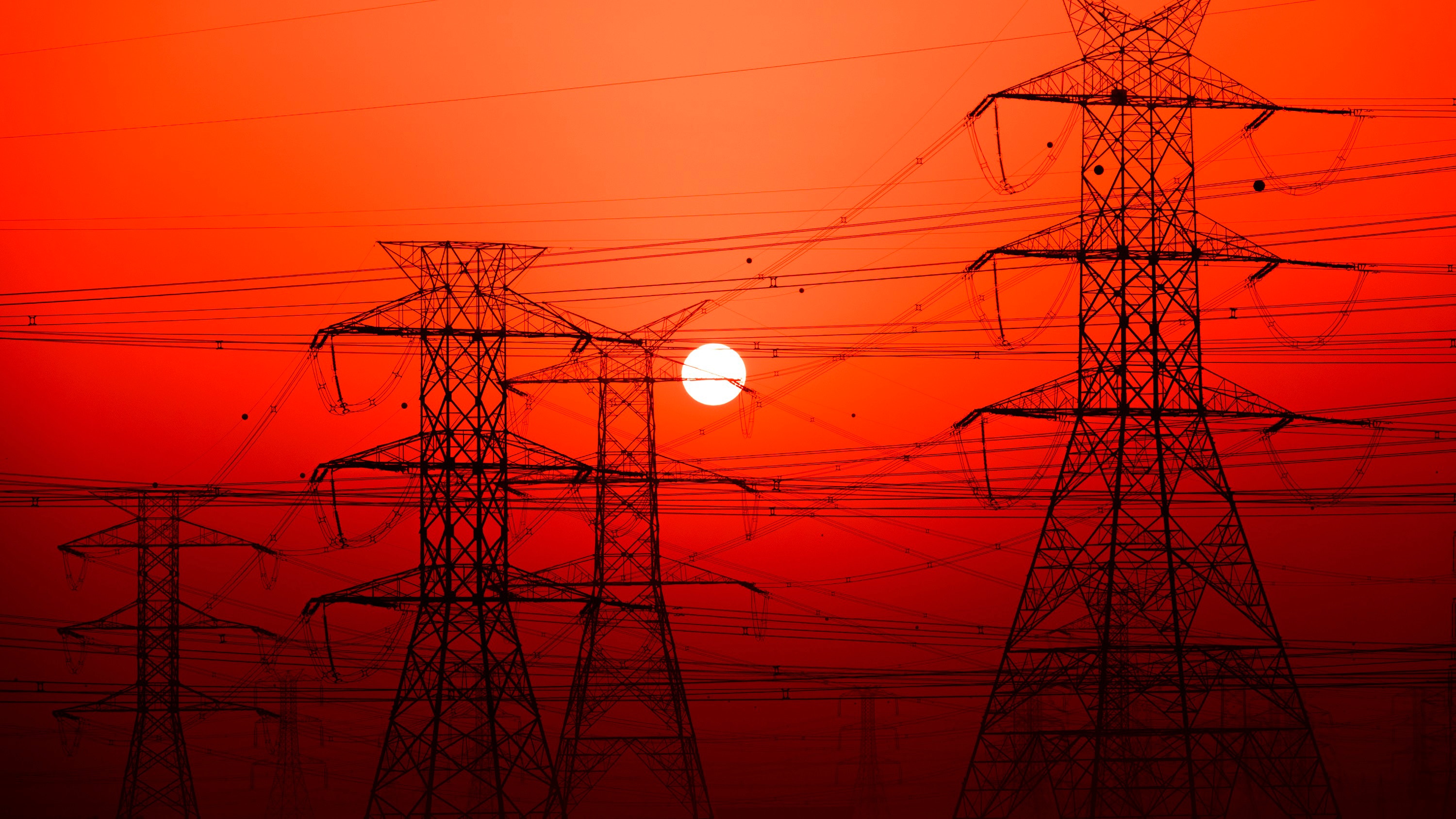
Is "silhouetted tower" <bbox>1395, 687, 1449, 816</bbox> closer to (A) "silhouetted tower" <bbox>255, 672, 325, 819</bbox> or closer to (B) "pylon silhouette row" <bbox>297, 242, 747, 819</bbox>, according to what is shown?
(B) "pylon silhouette row" <bbox>297, 242, 747, 819</bbox>

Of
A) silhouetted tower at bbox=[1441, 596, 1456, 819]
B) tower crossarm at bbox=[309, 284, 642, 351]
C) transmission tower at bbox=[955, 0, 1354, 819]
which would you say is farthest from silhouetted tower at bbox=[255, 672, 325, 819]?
silhouetted tower at bbox=[1441, 596, 1456, 819]

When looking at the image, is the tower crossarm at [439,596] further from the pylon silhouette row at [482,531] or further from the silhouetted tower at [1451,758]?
the silhouetted tower at [1451,758]

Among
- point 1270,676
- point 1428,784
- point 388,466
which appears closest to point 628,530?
point 388,466

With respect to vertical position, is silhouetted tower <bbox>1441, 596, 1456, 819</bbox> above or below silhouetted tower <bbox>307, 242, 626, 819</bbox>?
below

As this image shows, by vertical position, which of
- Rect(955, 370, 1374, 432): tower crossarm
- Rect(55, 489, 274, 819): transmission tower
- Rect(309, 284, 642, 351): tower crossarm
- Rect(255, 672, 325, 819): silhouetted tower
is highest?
Rect(309, 284, 642, 351): tower crossarm

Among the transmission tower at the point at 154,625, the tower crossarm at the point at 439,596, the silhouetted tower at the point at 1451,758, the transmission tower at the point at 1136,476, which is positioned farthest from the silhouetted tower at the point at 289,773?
the silhouetted tower at the point at 1451,758

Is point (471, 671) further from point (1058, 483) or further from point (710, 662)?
point (1058, 483)
